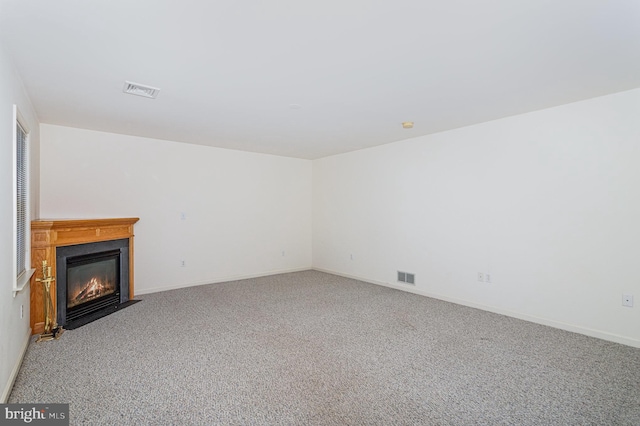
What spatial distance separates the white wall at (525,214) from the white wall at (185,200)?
1.81 metres

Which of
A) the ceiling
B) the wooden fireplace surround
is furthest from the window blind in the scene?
the ceiling

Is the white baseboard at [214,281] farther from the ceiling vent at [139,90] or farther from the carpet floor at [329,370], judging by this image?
the ceiling vent at [139,90]

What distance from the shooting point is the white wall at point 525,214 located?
3170 millimetres

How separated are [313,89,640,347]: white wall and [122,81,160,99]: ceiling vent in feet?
11.8

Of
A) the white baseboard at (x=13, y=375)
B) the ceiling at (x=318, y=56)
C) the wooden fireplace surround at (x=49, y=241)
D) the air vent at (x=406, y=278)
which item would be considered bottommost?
the white baseboard at (x=13, y=375)

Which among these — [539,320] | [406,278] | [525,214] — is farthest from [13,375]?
[525,214]

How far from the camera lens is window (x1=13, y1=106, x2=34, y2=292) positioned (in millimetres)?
2803

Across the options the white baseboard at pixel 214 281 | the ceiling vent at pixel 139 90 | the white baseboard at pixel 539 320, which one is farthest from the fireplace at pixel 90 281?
the white baseboard at pixel 539 320

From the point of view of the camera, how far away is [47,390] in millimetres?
2273

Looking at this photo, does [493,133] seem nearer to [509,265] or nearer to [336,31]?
[509,265]

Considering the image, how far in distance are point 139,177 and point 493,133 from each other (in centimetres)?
504

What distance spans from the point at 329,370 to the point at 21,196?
3182 mm

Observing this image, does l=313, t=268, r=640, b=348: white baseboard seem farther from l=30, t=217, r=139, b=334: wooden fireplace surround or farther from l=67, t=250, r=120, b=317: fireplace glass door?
l=30, t=217, r=139, b=334: wooden fireplace surround

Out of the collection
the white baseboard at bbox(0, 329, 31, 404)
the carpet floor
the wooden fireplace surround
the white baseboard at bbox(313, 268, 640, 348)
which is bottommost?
the carpet floor
